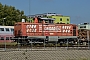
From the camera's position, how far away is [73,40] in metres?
42.0

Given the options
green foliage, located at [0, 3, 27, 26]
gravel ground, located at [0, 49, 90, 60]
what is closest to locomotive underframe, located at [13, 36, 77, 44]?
gravel ground, located at [0, 49, 90, 60]

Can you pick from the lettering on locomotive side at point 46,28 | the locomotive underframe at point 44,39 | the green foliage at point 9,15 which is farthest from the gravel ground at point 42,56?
the green foliage at point 9,15

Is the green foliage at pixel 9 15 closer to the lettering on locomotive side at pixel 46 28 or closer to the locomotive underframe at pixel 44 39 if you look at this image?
the lettering on locomotive side at pixel 46 28

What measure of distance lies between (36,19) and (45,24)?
2.39 meters

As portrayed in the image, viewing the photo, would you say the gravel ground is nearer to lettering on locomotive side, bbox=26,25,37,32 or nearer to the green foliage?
lettering on locomotive side, bbox=26,25,37,32

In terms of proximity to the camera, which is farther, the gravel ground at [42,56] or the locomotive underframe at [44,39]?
the locomotive underframe at [44,39]

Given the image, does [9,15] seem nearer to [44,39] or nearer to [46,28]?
[46,28]

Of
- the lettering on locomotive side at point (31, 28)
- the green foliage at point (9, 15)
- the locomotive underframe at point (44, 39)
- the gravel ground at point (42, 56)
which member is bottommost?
the gravel ground at point (42, 56)

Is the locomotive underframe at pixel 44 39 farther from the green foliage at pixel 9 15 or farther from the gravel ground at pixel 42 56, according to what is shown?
the green foliage at pixel 9 15

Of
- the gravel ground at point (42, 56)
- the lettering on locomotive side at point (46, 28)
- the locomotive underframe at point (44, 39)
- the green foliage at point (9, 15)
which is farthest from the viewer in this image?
the green foliage at point (9, 15)

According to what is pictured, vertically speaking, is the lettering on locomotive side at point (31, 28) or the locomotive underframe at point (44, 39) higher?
the lettering on locomotive side at point (31, 28)

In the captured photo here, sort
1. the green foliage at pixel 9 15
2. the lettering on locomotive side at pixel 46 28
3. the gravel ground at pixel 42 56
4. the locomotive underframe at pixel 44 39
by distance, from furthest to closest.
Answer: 1. the green foliage at pixel 9 15
2. the lettering on locomotive side at pixel 46 28
3. the locomotive underframe at pixel 44 39
4. the gravel ground at pixel 42 56

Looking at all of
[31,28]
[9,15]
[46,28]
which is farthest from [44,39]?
[9,15]

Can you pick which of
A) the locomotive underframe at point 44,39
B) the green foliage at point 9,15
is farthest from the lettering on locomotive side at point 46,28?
the green foliage at point 9,15
